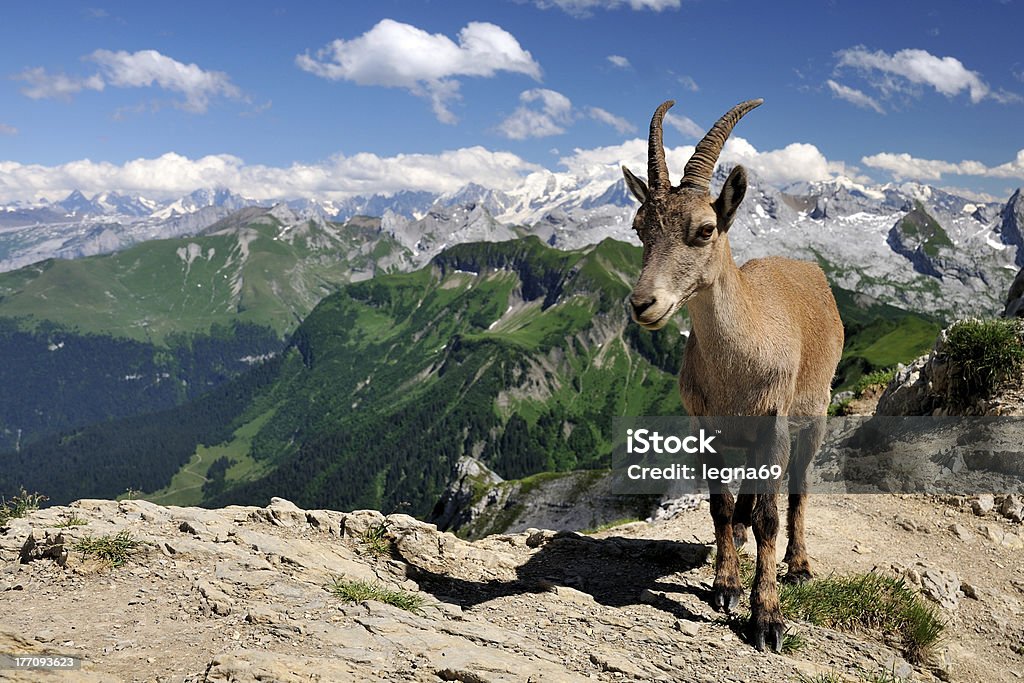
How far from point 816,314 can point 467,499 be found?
82.9m

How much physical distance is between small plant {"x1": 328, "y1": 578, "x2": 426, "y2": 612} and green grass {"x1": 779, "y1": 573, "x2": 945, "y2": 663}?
5960mm

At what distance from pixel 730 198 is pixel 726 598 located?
6736 millimetres

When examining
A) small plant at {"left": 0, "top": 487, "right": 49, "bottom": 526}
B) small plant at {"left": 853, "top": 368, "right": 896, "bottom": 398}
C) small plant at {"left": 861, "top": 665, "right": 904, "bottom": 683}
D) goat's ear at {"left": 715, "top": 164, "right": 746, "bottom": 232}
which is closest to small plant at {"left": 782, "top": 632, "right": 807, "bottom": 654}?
small plant at {"left": 861, "top": 665, "right": 904, "bottom": 683}

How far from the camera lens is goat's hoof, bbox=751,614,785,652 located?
918cm

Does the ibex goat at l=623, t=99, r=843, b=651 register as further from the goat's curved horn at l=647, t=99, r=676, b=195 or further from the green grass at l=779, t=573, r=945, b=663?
the green grass at l=779, t=573, r=945, b=663

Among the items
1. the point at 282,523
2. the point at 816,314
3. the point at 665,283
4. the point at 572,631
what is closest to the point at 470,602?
the point at 572,631

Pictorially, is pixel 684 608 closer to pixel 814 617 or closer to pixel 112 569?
pixel 814 617

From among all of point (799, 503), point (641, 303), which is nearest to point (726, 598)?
point (799, 503)

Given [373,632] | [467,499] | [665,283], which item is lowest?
[467,499]

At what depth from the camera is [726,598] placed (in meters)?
10.6

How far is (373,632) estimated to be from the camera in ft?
24.6

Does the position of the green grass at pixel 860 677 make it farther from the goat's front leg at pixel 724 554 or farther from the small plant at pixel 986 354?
the small plant at pixel 986 354

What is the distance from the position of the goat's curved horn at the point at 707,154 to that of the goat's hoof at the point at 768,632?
6496mm

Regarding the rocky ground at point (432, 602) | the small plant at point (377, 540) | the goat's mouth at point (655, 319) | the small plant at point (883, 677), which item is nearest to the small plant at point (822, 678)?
the rocky ground at point (432, 602)
